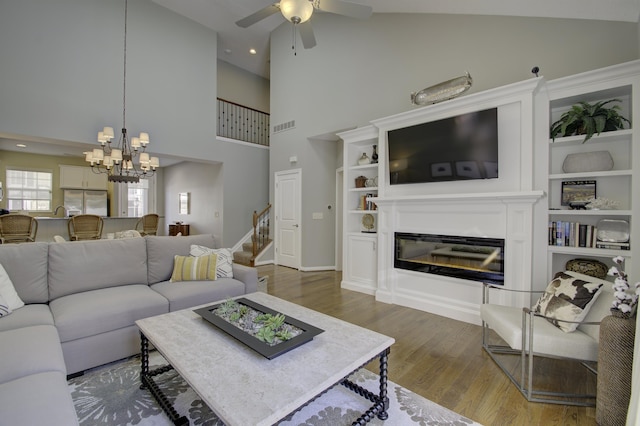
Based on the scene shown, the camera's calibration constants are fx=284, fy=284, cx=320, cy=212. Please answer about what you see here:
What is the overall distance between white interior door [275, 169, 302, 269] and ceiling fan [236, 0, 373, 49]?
3587 millimetres

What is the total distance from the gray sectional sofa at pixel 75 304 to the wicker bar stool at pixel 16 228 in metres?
2.78

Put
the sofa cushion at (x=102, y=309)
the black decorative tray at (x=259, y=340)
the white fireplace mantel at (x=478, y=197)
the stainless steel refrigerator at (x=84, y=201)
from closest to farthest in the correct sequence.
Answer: the black decorative tray at (x=259, y=340)
the sofa cushion at (x=102, y=309)
the white fireplace mantel at (x=478, y=197)
the stainless steel refrigerator at (x=84, y=201)

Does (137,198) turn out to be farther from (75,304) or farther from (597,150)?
(597,150)

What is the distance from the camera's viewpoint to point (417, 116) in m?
3.73

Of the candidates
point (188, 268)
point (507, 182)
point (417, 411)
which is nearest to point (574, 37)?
point (507, 182)

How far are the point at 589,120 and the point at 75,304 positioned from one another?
4.87 metres

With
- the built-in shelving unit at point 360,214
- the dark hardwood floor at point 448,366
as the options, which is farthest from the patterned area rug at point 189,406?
the built-in shelving unit at point 360,214

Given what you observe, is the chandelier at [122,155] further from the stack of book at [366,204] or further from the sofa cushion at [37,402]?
the sofa cushion at [37,402]

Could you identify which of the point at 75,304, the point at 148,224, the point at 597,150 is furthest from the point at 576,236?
the point at 148,224

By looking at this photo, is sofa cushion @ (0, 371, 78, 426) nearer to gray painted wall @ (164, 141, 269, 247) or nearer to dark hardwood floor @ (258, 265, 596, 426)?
dark hardwood floor @ (258, 265, 596, 426)

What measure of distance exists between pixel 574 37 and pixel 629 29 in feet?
1.38

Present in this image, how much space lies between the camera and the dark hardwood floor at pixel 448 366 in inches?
71.8

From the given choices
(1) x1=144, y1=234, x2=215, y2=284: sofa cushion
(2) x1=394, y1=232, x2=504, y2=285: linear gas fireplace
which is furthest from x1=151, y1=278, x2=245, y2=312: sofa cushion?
(2) x1=394, y1=232, x2=504, y2=285: linear gas fireplace

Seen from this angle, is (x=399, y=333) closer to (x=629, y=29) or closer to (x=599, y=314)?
(x=599, y=314)
